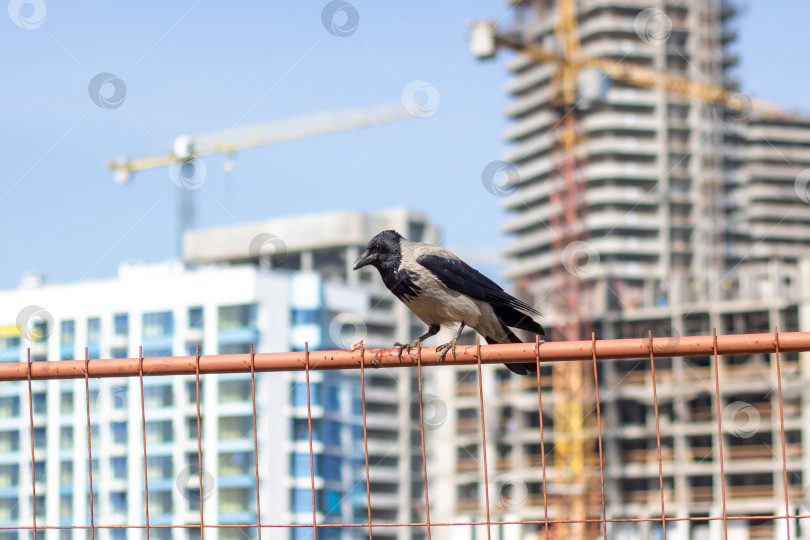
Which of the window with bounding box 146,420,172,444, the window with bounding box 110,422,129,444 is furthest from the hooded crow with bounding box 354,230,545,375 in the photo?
the window with bounding box 110,422,129,444

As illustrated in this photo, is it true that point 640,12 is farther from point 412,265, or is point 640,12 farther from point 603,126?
point 412,265

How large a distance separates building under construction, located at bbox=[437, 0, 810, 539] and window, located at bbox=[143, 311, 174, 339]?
73.3ft

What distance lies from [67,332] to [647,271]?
54328mm

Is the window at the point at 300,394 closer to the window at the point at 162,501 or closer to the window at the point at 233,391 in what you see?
the window at the point at 233,391

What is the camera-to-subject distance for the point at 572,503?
8956 centimetres

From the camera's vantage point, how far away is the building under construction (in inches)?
3393

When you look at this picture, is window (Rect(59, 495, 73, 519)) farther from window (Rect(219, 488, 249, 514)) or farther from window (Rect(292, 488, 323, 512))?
window (Rect(292, 488, 323, 512))

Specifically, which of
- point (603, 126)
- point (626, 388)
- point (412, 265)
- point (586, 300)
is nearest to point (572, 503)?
point (626, 388)

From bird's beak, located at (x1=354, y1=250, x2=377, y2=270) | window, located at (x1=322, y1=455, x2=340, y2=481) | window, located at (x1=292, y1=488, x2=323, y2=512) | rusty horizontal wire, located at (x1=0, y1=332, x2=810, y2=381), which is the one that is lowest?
rusty horizontal wire, located at (x1=0, y1=332, x2=810, y2=381)

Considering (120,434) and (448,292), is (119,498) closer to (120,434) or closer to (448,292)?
(120,434)

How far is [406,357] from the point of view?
642 cm

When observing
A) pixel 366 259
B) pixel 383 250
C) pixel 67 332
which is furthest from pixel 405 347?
pixel 67 332

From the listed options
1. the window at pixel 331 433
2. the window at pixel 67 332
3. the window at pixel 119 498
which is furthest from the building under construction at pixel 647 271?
the window at pixel 67 332

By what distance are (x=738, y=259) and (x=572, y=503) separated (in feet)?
152
